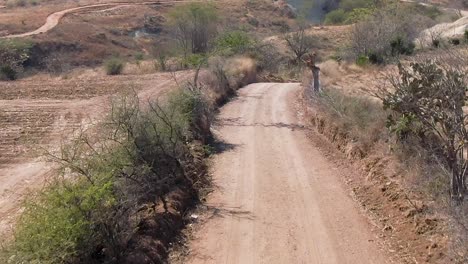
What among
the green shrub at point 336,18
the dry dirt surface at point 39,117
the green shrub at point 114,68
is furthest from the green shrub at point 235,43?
the green shrub at point 336,18

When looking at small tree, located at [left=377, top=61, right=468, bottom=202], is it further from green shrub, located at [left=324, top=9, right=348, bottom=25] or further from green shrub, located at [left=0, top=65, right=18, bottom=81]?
A: green shrub, located at [left=324, top=9, right=348, bottom=25]

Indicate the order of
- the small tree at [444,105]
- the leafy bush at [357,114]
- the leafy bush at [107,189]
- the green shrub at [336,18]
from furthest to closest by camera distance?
the green shrub at [336,18] → the leafy bush at [357,114] → the small tree at [444,105] → the leafy bush at [107,189]

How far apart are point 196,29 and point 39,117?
2373cm

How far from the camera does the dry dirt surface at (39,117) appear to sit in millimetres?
13234

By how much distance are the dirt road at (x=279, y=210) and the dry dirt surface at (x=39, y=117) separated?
3638 mm

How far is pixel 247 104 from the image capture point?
2441 cm

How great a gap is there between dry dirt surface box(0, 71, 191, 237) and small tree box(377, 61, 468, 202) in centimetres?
692

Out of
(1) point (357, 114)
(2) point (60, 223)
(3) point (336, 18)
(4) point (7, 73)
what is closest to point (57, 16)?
(4) point (7, 73)

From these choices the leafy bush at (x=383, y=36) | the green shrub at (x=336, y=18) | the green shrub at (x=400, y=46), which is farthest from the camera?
the green shrub at (x=336, y=18)

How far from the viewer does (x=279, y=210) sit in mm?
11539

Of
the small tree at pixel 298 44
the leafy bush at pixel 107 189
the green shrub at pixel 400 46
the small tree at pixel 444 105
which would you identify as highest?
the small tree at pixel 444 105

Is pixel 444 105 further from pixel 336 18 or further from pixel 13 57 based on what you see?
pixel 336 18

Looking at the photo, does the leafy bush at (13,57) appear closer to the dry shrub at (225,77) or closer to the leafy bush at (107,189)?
the dry shrub at (225,77)

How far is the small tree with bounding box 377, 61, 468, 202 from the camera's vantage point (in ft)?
32.1
